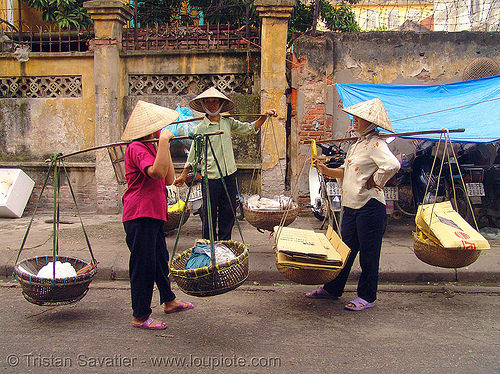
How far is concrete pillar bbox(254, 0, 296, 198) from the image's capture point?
6.79 m

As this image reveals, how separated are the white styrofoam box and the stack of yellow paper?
16.5 feet

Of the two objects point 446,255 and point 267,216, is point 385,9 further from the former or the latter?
point 446,255

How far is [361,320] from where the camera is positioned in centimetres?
353

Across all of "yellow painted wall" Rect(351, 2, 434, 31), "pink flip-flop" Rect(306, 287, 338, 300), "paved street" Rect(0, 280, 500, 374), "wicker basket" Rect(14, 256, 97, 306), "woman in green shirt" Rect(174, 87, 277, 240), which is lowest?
"paved street" Rect(0, 280, 500, 374)

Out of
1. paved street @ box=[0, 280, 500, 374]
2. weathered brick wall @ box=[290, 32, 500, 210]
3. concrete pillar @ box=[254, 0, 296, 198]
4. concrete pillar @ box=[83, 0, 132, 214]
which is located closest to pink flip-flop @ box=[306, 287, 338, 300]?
paved street @ box=[0, 280, 500, 374]

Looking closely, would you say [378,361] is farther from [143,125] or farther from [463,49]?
[463,49]

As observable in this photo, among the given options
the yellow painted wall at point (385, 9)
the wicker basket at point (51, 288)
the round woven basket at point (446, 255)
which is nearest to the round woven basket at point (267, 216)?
the round woven basket at point (446, 255)

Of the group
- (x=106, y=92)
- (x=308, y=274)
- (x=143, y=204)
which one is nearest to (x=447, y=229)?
(x=308, y=274)

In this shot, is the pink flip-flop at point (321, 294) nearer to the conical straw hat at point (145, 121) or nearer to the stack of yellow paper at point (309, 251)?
the stack of yellow paper at point (309, 251)

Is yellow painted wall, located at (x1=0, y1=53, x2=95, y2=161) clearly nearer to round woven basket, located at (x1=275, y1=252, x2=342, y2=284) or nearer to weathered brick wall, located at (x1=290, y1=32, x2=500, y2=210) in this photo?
weathered brick wall, located at (x1=290, y1=32, x2=500, y2=210)

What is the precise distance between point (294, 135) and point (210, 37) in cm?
214

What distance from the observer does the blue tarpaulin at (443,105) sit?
208 inches

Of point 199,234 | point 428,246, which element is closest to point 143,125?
point 428,246

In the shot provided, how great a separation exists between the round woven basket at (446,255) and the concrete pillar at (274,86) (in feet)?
10.8
